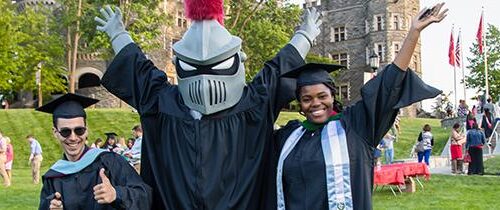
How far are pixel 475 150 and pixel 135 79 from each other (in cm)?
1251

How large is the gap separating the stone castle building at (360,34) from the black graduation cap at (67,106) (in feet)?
144

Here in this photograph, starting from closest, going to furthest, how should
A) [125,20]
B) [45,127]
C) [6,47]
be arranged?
1. [45,127]
2. [125,20]
3. [6,47]

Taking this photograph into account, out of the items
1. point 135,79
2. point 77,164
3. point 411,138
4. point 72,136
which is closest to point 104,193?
point 77,164

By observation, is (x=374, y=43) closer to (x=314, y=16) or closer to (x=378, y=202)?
(x=378, y=202)

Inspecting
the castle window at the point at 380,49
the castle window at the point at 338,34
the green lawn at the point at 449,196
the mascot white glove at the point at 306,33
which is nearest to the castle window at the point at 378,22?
the castle window at the point at 380,49

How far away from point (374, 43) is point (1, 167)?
132 ft

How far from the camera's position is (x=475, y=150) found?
50.9ft

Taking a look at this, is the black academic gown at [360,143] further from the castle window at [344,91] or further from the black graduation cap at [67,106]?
the castle window at [344,91]

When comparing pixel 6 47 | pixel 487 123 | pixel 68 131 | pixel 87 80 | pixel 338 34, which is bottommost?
pixel 487 123

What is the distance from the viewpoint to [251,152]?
14.3ft

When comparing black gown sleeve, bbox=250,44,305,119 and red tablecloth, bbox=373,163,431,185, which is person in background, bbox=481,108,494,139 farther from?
black gown sleeve, bbox=250,44,305,119

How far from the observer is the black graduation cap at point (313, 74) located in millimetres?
4074

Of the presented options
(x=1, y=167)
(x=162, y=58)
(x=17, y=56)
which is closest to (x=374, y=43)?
(x=162, y=58)

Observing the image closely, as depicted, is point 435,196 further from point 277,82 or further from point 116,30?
point 116,30
